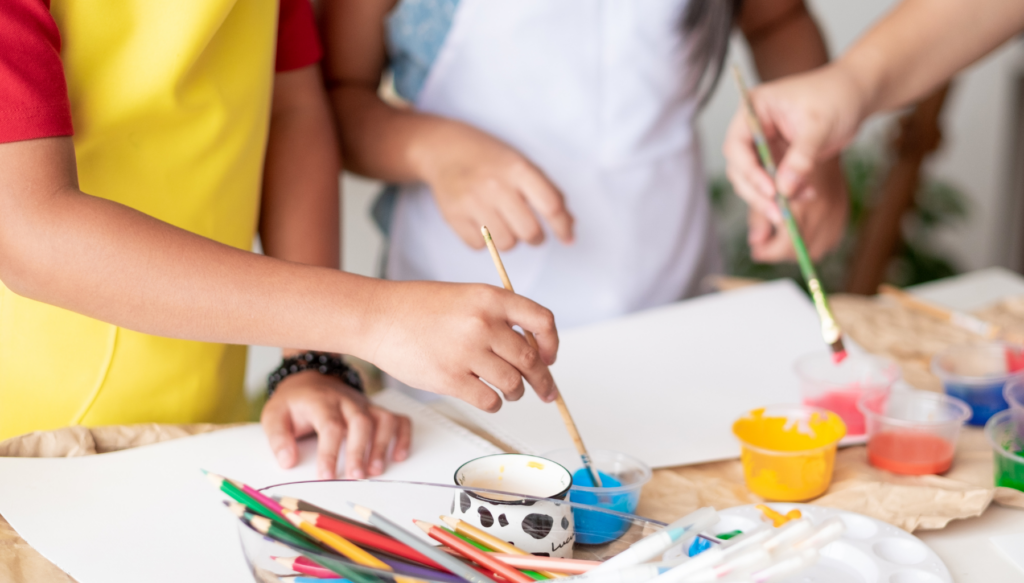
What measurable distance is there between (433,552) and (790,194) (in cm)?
65

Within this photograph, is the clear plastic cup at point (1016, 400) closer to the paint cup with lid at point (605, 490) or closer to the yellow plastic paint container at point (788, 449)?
the yellow plastic paint container at point (788, 449)

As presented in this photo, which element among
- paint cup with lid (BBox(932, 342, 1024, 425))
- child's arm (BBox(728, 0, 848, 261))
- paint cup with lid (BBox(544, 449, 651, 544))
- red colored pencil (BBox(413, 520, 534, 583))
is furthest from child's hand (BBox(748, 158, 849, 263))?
red colored pencil (BBox(413, 520, 534, 583))

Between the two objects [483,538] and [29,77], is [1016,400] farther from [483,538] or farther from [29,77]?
[29,77]

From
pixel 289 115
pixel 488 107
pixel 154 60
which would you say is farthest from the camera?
pixel 488 107

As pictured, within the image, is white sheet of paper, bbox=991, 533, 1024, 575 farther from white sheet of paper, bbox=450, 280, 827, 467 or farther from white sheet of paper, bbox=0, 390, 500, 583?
white sheet of paper, bbox=0, 390, 500, 583

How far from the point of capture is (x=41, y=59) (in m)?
0.60

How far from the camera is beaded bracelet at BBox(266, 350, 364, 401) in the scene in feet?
2.80

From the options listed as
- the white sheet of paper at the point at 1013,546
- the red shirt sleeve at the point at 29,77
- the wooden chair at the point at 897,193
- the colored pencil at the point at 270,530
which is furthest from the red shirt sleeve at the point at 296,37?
the wooden chair at the point at 897,193

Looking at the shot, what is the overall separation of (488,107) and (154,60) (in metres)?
0.52

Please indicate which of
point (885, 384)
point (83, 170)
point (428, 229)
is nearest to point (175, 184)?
point (83, 170)

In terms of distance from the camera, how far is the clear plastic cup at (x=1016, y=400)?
0.75 metres

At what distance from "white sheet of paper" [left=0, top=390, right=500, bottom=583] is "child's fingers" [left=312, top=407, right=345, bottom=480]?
0.02 meters

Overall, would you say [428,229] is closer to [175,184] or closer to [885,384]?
[175,184]

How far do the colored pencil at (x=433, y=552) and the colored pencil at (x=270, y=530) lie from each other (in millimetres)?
39
